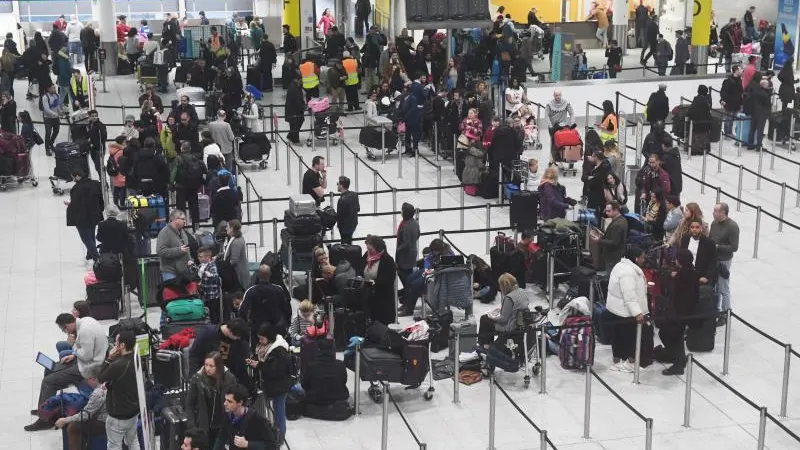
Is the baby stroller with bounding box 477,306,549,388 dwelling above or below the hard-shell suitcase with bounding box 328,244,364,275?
below

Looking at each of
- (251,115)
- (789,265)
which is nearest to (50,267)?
(251,115)

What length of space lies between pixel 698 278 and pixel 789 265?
4458mm

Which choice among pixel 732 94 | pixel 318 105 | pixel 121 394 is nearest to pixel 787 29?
pixel 732 94

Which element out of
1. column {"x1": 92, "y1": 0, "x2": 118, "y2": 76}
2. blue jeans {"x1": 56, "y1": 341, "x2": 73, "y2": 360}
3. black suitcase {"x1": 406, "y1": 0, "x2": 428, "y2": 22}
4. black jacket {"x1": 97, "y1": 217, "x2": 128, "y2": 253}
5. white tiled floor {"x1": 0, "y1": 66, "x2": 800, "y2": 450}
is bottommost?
white tiled floor {"x1": 0, "y1": 66, "x2": 800, "y2": 450}

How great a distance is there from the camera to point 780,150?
82.8 ft

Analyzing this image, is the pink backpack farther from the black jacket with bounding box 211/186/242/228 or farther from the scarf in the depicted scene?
the scarf

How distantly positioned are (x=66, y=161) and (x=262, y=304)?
9472mm

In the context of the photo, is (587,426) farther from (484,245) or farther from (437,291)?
(484,245)

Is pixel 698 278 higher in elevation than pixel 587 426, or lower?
higher

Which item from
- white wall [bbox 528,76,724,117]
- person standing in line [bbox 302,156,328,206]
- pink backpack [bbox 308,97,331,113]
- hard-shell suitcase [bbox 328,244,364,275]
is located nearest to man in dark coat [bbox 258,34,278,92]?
pink backpack [bbox 308,97,331,113]

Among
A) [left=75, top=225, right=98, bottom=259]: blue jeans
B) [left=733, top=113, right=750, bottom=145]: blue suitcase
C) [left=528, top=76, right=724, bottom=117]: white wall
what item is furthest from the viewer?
[left=528, top=76, right=724, bottom=117]: white wall

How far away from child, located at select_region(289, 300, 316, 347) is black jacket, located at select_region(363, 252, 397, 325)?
1449 millimetres

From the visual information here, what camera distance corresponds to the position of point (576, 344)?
14.1 meters

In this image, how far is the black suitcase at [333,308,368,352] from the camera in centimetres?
1462
